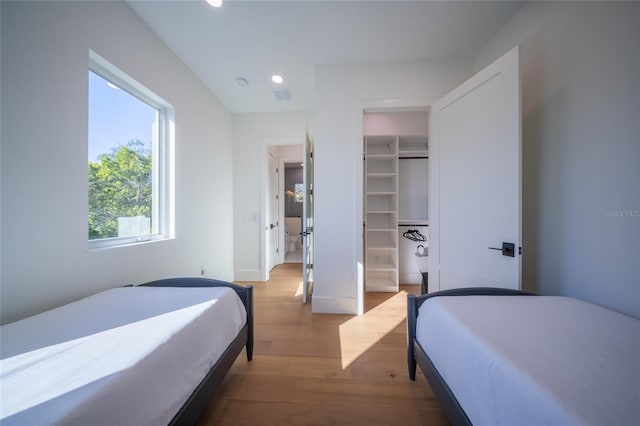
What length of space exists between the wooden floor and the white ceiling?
9.01ft

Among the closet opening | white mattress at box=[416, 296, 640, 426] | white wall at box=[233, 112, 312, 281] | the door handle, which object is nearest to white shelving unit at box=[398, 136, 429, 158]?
the closet opening

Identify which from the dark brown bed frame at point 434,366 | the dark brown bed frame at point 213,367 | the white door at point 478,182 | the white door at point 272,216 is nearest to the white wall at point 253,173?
the white door at point 272,216

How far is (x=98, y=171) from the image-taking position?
5.01ft

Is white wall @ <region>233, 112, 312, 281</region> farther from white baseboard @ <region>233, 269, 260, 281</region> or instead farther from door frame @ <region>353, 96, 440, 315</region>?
door frame @ <region>353, 96, 440, 315</region>

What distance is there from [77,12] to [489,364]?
111 inches

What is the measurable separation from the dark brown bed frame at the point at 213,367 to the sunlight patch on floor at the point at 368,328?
763 mm

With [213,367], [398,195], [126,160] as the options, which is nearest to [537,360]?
[213,367]

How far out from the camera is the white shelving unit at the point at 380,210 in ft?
10.2

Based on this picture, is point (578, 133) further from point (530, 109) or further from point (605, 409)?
point (605, 409)

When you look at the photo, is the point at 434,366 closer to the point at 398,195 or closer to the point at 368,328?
the point at 368,328

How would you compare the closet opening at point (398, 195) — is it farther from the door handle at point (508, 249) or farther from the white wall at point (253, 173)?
the door handle at point (508, 249)

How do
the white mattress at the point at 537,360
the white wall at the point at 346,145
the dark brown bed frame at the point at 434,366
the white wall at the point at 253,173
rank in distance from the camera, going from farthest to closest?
the white wall at the point at 253,173 < the white wall at the point at 346,145 < the dark brown bed frame at the point at 434,366 < the white mattress at the point at 537,360

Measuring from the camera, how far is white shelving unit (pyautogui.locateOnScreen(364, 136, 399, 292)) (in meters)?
3.12

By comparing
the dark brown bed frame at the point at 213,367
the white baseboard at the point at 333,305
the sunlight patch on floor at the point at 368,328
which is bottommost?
the sunlight patch on floor at the point at 368,328
